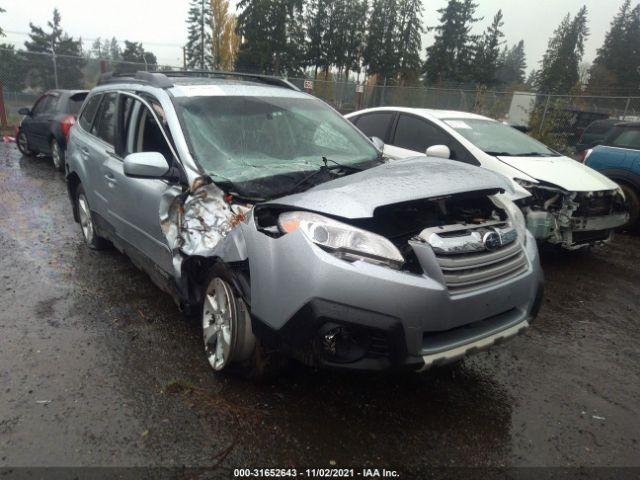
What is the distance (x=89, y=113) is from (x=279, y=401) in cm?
385

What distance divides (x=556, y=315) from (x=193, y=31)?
70221mm

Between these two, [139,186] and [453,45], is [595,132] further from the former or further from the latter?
[453,45]

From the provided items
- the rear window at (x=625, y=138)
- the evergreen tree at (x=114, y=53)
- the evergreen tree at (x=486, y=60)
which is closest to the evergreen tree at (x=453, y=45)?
the evergreen tree at (x=486, y=60)

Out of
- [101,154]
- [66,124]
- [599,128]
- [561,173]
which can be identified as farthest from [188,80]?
[599,128]

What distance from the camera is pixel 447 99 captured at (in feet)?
66.7

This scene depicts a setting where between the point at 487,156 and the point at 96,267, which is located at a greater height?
the point at 487,156

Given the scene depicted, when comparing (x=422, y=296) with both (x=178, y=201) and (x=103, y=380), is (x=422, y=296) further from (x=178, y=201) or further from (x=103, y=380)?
(x=103, y=380)

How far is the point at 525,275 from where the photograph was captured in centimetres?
254

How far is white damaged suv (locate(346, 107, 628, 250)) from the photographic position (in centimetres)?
488

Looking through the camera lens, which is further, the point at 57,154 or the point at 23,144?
the point at 23,144

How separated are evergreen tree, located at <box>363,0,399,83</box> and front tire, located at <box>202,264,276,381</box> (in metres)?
49.5

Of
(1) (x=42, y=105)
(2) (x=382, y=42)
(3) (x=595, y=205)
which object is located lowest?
(1) (x=42, y=105)

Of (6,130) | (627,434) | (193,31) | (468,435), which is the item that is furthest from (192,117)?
(193,31)

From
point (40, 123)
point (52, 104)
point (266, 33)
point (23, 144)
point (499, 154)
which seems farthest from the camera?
point (266, 33)
